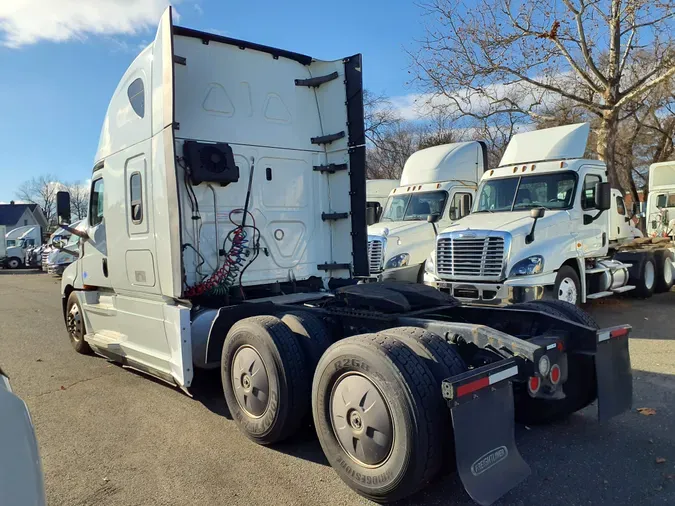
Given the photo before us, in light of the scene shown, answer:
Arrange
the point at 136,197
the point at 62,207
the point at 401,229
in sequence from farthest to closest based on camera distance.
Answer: the point at 401,229 → the point at 62,207 → the point at 136,197

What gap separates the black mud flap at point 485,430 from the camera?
9.79 feet

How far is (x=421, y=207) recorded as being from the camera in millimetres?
12312

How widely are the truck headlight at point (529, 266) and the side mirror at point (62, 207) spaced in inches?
259

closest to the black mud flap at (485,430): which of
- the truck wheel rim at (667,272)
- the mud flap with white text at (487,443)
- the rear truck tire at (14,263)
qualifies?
the mud flap with white text at (487,443)

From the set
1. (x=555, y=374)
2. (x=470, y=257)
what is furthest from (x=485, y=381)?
(x=470, y=257)

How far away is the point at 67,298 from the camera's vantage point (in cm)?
801

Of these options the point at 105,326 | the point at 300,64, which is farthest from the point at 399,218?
the point at 105,326

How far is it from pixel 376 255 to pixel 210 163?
6.15 metres

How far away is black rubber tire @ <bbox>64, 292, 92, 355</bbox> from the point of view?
298 inches

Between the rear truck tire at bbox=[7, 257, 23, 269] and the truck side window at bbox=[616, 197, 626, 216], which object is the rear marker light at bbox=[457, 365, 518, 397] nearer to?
the truck side window at bbox=[616, 197, 626, 216]

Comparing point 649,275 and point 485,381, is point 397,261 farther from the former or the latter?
point 485,381

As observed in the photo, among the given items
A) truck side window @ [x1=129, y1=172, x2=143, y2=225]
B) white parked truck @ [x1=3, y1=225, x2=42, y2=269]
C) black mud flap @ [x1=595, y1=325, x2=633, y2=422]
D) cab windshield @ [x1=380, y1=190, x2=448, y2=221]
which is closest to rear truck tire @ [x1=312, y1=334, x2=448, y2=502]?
black mud flap @ [x1=595, y1=325, x2=633, y2=422]

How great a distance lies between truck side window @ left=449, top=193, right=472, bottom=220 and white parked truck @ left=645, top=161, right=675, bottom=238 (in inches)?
329

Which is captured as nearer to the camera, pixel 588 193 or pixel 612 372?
pixel 612 372
